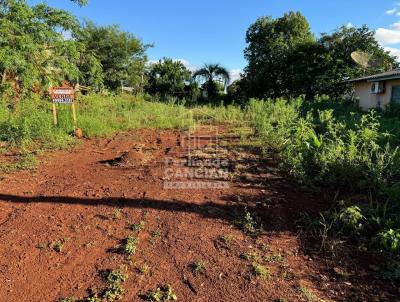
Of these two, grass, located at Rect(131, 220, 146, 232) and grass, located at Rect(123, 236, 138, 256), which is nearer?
grass, located at Rect(123, 236, 138, 256)

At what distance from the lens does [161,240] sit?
2.87 metres

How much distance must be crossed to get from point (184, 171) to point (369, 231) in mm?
2288

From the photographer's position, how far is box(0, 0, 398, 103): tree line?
22.6 ft

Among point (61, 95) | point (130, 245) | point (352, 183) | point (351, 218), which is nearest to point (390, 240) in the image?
point (351, 218)

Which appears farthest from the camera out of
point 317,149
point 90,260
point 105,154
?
point 105,154

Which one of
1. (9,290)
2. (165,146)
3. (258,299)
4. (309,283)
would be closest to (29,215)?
(9,290)

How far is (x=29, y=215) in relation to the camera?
3.20 m

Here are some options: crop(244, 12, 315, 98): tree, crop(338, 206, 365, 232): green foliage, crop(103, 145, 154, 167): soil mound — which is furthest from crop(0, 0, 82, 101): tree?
crop(244, 12, 315, 98): tree

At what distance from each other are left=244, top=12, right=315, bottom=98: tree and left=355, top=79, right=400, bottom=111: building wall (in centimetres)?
608

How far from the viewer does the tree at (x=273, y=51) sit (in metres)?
22.1

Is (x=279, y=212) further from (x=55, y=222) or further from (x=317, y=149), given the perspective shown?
(x=55, y=222)

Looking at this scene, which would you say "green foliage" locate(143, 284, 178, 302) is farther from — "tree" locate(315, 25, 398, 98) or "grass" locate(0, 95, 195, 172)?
"tree" locate(315, 25, 398, 98)

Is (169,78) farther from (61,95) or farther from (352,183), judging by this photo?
(352,183)

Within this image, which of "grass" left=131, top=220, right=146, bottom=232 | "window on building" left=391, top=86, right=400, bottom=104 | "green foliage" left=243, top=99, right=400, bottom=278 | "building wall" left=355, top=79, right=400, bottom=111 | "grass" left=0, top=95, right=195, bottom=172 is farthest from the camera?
"building wall" left=355, top=79, right=400, bottom=111
